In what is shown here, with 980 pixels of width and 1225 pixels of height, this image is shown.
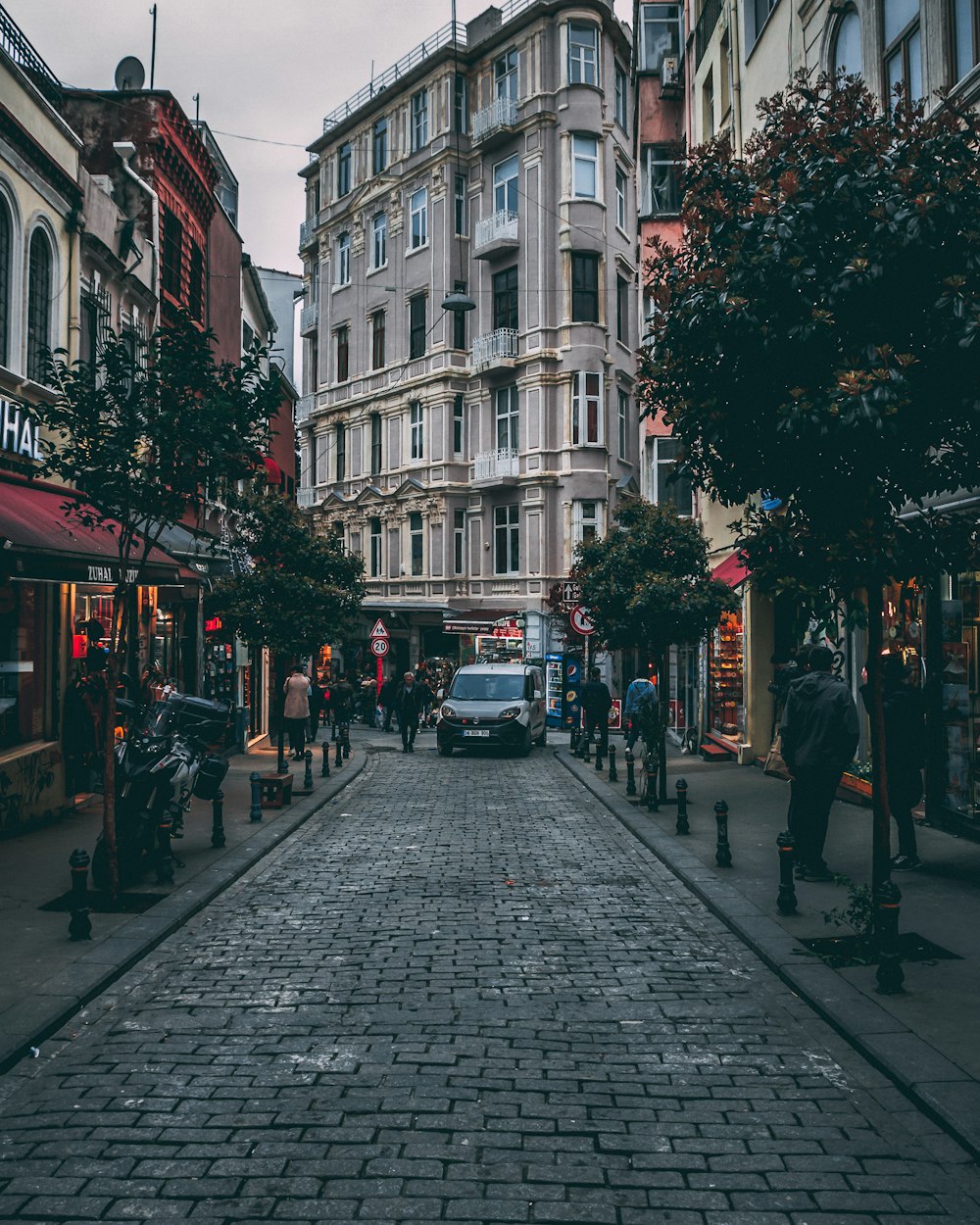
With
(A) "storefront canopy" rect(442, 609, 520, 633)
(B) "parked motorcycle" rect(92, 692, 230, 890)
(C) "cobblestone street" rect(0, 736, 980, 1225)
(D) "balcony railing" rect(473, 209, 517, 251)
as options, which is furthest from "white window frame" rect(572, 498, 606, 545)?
(C) "cobblestone street" rect(0, 736, 980, 1225)

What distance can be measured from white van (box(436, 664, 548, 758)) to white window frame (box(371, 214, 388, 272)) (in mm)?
23357

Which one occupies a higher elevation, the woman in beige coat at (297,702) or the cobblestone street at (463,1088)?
the woman in beige coat at (297,702)

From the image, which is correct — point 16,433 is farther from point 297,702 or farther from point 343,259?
point 343,259

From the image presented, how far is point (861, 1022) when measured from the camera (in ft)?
20.2

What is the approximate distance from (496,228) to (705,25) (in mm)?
14565

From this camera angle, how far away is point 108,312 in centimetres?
1761

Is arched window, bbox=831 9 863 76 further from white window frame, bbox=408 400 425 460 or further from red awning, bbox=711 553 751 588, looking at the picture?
white window frame, bbox=408 400 425 460

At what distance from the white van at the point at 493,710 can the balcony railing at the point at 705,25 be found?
48.9ft

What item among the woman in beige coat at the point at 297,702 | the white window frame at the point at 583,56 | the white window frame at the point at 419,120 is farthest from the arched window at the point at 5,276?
the white window frame at the point at 419,120

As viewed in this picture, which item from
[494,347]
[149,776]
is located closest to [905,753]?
[149,776]

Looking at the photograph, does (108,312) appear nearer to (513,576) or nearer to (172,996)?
(172,996)

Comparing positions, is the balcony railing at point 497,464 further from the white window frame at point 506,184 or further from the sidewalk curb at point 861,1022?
the sidewalk curb at point 861,1022

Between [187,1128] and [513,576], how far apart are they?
33788 mm

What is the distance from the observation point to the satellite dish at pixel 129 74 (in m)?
23.2
